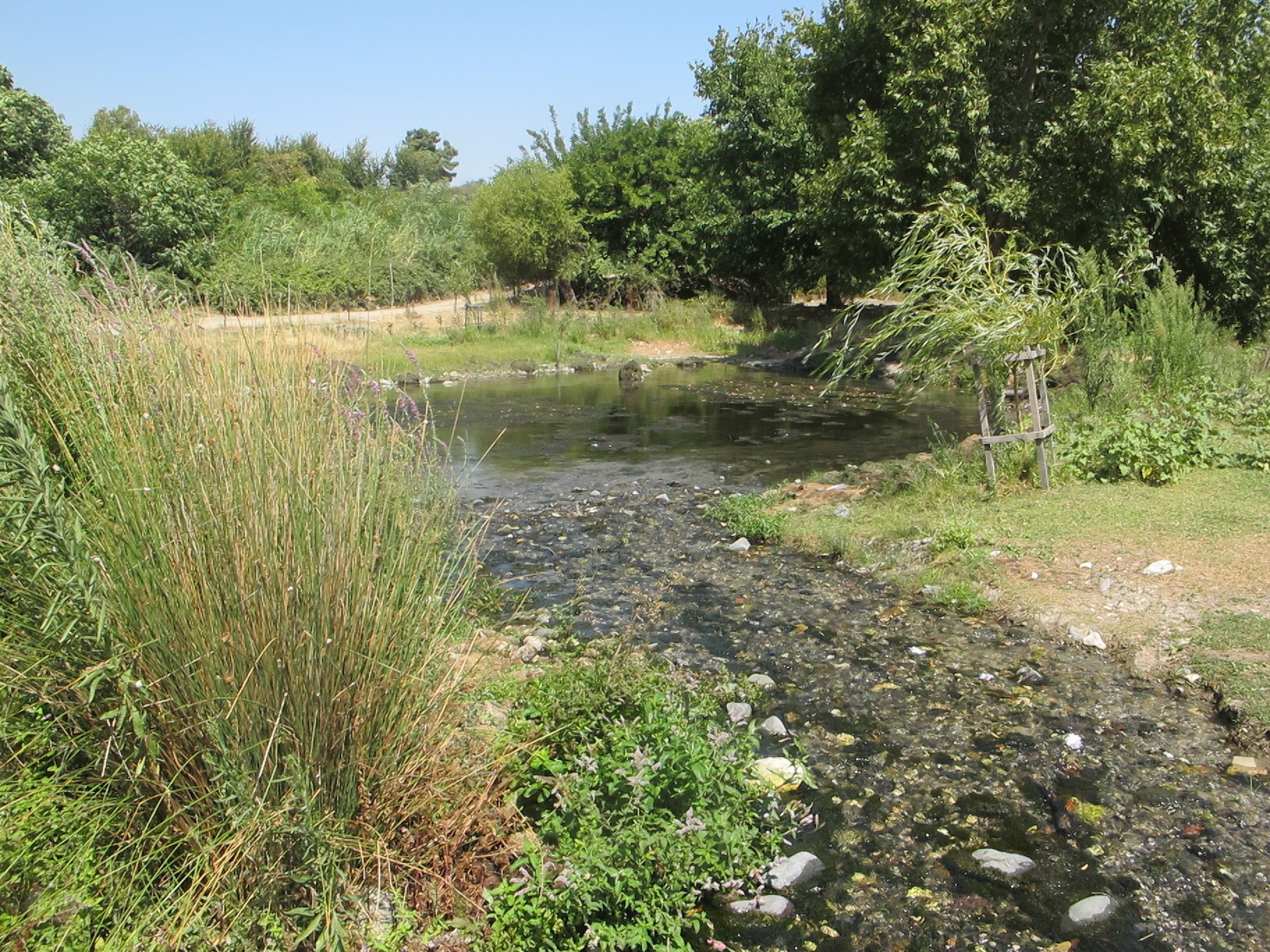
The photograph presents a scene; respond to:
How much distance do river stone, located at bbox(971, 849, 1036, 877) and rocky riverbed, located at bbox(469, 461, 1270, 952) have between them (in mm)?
12

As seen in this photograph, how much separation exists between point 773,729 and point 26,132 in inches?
1452

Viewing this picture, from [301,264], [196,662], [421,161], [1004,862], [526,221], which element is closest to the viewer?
[196,662]

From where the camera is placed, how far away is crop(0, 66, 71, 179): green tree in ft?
103

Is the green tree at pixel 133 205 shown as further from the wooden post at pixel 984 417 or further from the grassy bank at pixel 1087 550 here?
the wooden post at pixel 984 417

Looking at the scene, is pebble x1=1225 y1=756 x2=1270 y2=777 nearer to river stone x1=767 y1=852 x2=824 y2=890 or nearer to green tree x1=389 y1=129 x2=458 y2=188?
river stone x1=767 y1=852 x2=824 y2=890

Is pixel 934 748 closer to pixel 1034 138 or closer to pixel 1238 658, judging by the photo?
pixel 1238 658

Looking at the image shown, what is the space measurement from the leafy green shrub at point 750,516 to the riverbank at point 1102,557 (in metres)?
0.13

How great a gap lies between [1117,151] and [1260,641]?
12.7 metres

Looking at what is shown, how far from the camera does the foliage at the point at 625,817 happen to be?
11.0 ft

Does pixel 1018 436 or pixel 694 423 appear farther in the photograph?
pixel 694 423

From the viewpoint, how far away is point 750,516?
363 inches

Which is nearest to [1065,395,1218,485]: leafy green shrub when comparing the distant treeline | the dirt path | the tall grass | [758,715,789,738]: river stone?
the distant treeline

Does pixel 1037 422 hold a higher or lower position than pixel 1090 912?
higher

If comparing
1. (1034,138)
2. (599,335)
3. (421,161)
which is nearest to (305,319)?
(1034,138)
